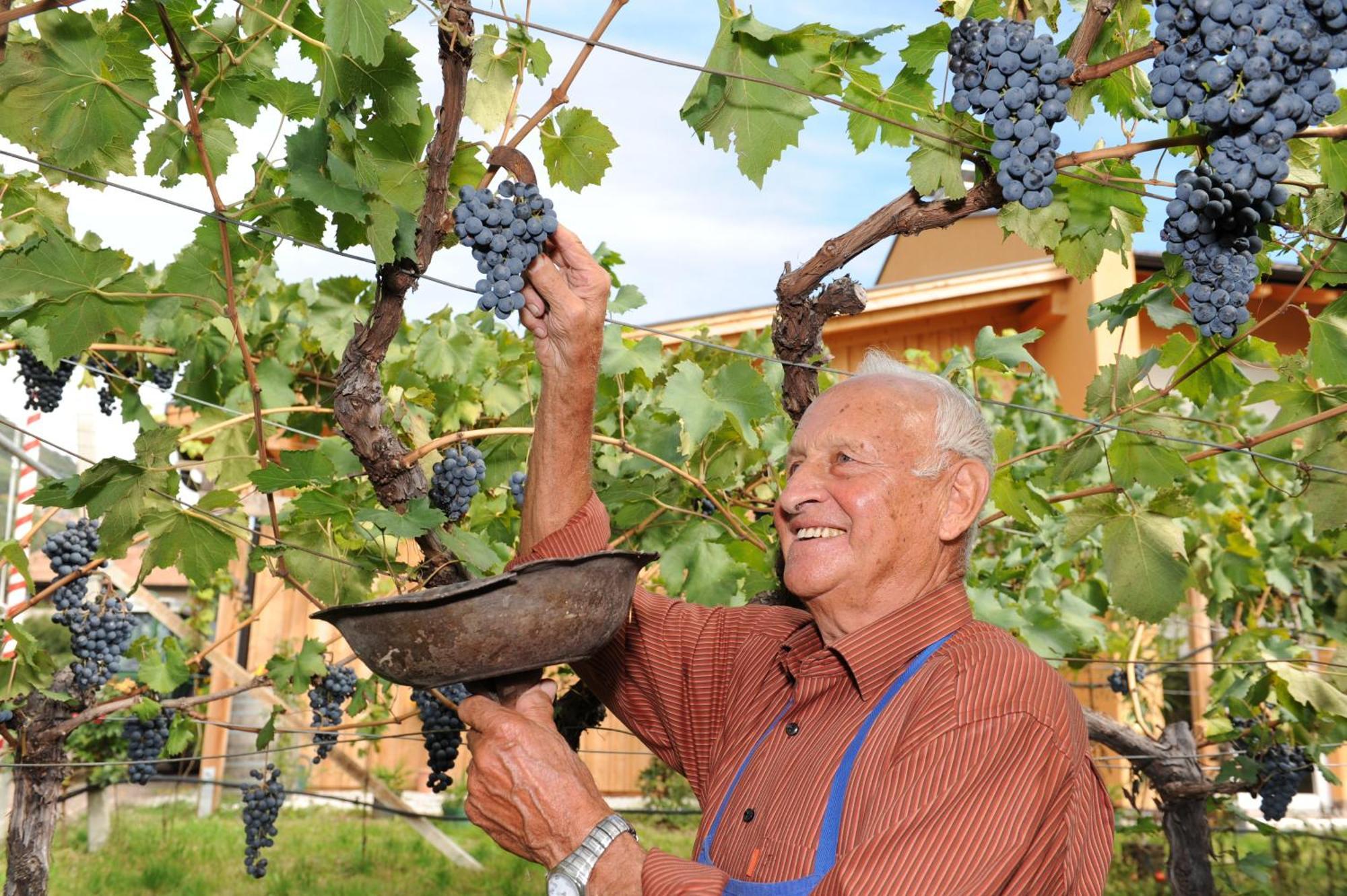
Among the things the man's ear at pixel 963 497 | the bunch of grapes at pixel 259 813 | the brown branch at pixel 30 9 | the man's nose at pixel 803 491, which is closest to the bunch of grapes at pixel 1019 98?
the man's ear at pixel 963 497

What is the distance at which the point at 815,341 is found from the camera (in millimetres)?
3189

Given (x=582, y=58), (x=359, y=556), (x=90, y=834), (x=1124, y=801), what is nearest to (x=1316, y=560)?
(x=1124, y=801)

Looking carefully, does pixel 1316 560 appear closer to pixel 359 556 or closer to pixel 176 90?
pixel 359 556

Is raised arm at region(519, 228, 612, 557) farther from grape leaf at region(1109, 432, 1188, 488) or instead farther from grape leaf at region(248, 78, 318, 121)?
grape leaf at region(1109, 432, 1188, 488)

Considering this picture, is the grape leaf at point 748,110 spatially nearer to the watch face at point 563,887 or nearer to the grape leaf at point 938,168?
the grape leaf at point 938,168

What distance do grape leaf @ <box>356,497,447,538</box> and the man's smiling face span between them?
69 cm

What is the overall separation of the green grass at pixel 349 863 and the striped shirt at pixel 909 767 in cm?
472

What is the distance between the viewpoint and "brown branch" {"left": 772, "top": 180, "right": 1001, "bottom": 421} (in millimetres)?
2588

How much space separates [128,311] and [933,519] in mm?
1702

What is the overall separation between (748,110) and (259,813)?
13.2 ft

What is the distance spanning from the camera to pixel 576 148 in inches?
98.2

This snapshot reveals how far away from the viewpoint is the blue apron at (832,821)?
1856 millimetres

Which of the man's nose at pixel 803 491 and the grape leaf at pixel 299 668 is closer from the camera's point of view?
the man's nose at pixel 803 491

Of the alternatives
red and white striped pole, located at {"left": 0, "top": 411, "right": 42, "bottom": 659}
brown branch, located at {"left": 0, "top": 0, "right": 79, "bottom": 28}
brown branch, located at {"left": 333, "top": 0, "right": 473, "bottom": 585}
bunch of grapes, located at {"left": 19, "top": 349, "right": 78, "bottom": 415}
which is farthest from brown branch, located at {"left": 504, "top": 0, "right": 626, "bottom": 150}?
red and white striped pole, located at {"left": 0, "top": 411, "right": 42, "bottom": 659}
